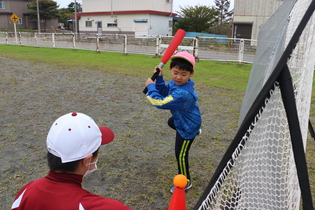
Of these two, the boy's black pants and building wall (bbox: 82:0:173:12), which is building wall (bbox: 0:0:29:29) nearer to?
building wall (bbox: 82:0:173:12)

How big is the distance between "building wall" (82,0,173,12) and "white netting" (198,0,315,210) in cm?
3127

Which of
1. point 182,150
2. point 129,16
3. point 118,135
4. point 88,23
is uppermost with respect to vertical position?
point 129,16

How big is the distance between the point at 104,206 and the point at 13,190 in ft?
6.70

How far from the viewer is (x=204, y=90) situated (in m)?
7.31

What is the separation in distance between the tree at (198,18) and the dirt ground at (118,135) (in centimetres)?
2474

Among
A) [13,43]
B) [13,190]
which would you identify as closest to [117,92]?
[13,190]

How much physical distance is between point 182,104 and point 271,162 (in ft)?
3.07

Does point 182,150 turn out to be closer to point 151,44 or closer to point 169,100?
point 169,100

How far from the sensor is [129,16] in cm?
3142

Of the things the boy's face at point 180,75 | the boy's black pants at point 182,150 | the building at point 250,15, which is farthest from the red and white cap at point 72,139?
the building at point 250,15

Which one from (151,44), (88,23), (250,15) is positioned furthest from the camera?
(88,23)

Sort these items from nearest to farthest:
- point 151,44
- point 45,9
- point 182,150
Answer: point 182,150
point 151,44
point 45,9

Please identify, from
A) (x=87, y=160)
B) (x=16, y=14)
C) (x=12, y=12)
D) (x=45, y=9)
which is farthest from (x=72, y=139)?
(x=16, y=14)

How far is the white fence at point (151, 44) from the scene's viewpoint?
13.5m
